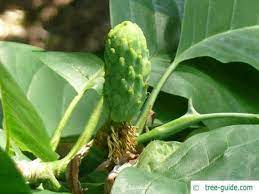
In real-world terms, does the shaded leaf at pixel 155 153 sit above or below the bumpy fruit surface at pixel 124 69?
below

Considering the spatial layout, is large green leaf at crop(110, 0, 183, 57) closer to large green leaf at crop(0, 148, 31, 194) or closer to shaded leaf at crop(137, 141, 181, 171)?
shaded leaf at crop(137, 141, 181, 171)

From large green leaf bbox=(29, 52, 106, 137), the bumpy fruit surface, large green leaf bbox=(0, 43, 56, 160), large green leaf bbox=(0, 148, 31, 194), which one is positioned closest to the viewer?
large green leaf bbox=(0, 148, 31, 194)

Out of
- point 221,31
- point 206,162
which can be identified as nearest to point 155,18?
point 221,31

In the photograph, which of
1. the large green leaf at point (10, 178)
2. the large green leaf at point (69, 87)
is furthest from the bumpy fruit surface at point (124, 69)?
the large green leaf at point (10, 178)

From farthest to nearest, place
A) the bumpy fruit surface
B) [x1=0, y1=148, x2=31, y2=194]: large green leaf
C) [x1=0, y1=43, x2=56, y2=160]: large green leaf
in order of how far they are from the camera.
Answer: the bumpy fruit surface, [x1=0, y1=43, x2=56, y2=160]: large green leaf, [x1=0, y1=148, x2=31, y2=194]: large green leaf

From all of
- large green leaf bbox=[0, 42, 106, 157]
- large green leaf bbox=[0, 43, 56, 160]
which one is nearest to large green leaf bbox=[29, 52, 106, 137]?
large green leaf bbox=[0, 42, 106, 157]

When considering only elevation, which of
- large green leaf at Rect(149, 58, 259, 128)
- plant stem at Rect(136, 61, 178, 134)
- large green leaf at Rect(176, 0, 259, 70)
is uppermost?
large green leaf at Rect(176, 0, 259, 70)

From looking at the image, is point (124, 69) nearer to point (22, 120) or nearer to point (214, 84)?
point (22, 120)

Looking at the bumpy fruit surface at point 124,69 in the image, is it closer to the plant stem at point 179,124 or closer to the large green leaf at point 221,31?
the plant stem at point 179,124
